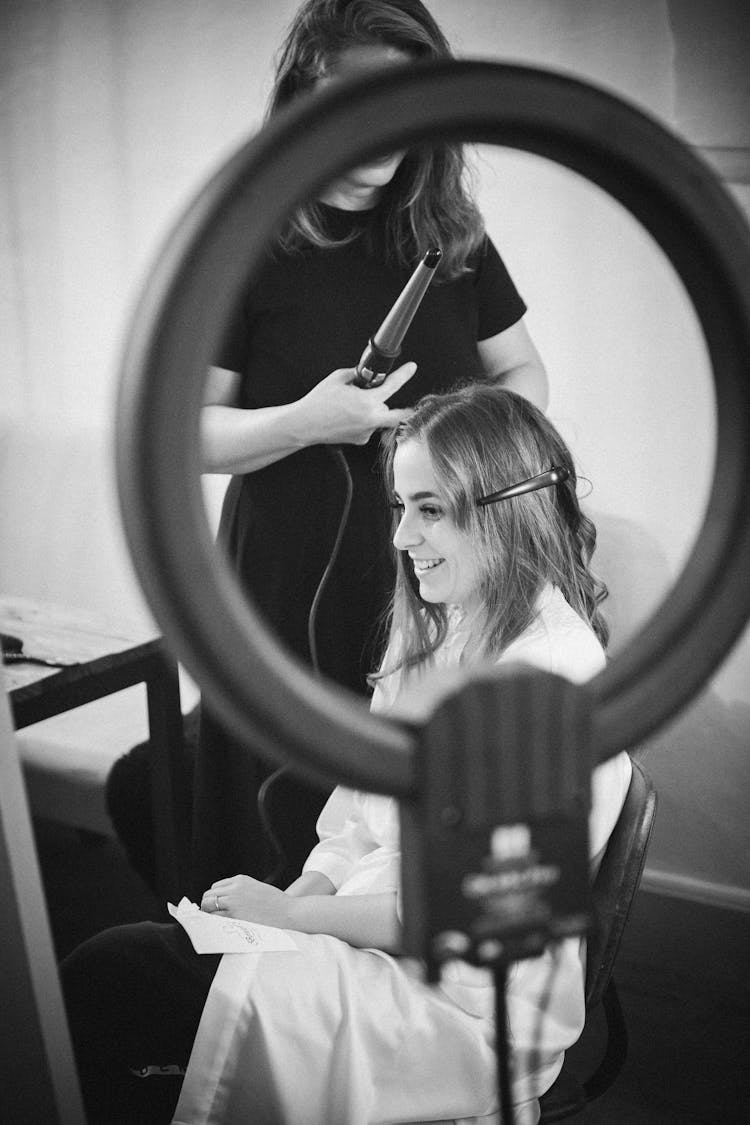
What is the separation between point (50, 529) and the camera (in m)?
2.52

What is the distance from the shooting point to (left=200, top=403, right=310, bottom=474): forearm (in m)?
1.02

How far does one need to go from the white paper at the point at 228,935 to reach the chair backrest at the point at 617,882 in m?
0.27

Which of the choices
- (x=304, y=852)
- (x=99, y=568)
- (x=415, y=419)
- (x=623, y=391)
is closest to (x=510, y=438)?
(x=415, y=419)

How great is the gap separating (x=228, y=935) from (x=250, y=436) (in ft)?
1.58

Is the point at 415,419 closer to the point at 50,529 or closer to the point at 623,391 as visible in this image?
the point at 623,391

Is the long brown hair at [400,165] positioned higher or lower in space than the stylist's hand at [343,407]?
higher

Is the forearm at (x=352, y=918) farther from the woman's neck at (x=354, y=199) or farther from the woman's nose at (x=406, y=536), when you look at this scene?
the woman's neck at (x=354, y=199)

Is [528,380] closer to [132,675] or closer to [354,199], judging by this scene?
[354,199]

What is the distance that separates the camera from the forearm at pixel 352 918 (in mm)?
957

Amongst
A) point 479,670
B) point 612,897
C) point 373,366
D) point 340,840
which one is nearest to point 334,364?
point 373,366

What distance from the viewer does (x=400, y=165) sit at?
3.75 feet

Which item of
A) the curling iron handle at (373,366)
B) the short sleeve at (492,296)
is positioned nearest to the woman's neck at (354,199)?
the short sleeve at (492,296)

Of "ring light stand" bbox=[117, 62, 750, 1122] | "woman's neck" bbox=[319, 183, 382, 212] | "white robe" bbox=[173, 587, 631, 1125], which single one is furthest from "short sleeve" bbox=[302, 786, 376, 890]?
"ring light stand" bbox=[117, 62, 750, 1122]

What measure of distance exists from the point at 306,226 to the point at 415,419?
24 cm
